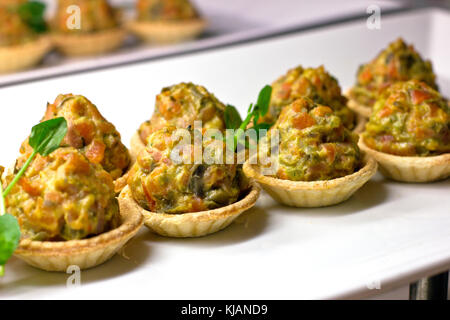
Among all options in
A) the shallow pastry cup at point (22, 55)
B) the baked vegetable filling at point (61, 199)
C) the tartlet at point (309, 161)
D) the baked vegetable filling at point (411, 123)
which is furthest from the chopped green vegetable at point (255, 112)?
the shallow pastry cup at point (22, 55)

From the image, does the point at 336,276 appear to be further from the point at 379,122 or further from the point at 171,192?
the point at 379,122

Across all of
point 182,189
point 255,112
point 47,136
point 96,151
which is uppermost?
point 47,136

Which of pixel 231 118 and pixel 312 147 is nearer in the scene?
pixel 312 147

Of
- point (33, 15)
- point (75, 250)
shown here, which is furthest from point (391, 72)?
point (33, 15)

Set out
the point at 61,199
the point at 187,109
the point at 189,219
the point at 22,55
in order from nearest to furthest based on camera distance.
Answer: the point at 61,199 < the point at 189,219 < the point at 187,109 < the point at 22,55

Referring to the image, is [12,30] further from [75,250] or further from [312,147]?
[75,250]

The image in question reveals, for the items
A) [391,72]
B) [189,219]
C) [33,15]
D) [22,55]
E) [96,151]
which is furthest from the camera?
[33,15]
